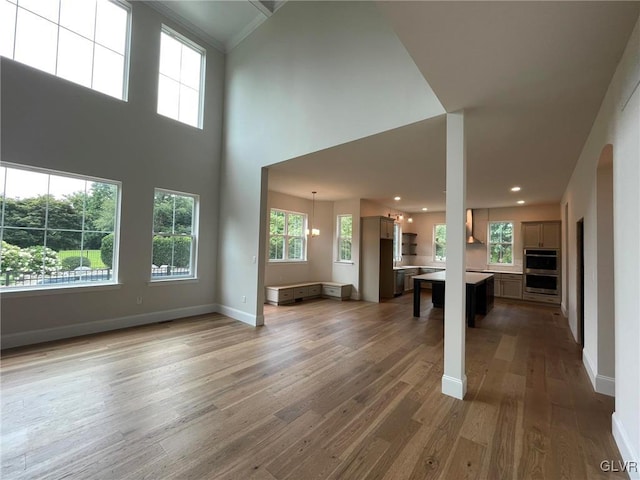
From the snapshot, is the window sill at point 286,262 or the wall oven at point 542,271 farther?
the window sill at point 286,262

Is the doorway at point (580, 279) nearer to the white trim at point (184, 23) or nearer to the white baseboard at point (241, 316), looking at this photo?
the white baseboard at point (241, 316)

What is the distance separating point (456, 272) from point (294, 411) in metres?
1.91

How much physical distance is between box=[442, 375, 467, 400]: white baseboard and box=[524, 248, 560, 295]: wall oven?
245 inches

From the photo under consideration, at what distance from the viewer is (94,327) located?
427cm

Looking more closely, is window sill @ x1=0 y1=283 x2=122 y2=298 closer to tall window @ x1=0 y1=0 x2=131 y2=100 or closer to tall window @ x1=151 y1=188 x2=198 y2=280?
tall window @ x1=151 y1=188 x2=198 y2=280

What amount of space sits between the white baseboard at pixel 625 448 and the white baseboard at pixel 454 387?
0.99 meters

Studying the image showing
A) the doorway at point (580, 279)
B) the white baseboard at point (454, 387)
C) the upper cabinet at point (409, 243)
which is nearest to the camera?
the white baseboard at point (454, 387)

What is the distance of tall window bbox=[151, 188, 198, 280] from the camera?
5066 millimetres

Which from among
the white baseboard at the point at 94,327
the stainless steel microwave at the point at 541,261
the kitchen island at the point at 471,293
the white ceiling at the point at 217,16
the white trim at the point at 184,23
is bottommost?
the white baseboard at the point at 94,327

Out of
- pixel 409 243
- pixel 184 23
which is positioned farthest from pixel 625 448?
pixel 409 243

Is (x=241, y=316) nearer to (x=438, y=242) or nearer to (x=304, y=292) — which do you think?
(x=304, y=292)

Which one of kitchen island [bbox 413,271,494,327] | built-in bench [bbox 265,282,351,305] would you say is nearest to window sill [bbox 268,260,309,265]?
built-in bench [bbox 265,282,351,305]

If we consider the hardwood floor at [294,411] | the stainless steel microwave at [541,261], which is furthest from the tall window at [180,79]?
the stainless steel microwave at [541,261]

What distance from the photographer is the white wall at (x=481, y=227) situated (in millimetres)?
7855
